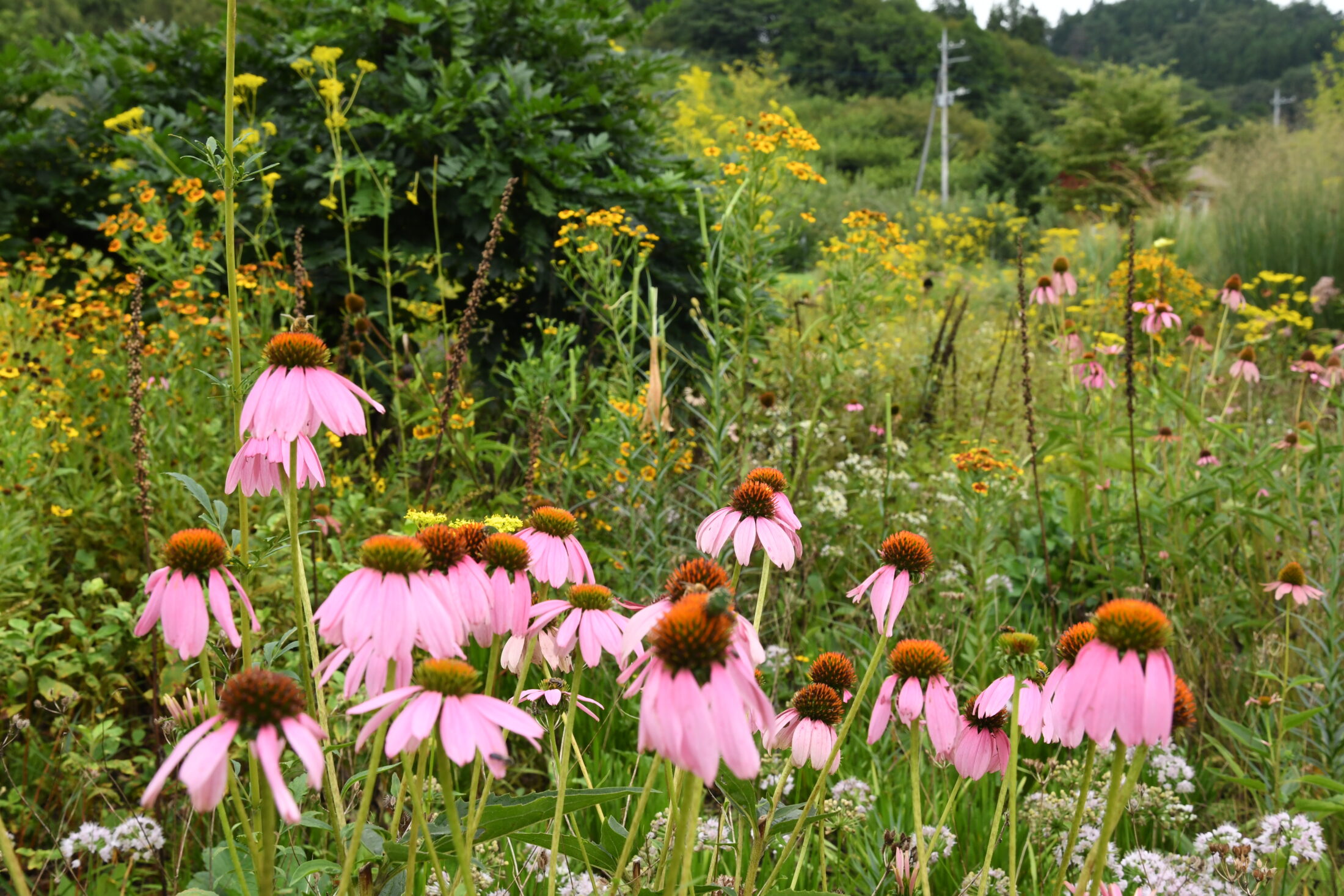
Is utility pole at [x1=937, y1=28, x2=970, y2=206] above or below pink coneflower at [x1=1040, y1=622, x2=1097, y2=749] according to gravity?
above

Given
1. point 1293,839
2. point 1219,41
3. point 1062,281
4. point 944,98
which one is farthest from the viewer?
point 1219,41

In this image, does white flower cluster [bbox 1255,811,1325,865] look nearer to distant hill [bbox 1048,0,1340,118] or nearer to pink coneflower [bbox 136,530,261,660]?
pink coneflower [bbox 136,530,261,660]

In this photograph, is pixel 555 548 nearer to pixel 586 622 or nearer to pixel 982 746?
pixel 586 622

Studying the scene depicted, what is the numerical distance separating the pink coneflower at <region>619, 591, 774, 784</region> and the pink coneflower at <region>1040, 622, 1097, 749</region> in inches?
13.3

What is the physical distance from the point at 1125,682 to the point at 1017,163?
23531 mm

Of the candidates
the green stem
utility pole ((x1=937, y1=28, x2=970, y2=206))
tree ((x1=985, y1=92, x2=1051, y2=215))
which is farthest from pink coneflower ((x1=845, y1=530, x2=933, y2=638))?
utility pole ((x1=937, y1=28, x2=970, y2=206))

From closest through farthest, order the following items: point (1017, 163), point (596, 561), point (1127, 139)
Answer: point (596, 561) < point (1127, 139) < point (1017, 163)

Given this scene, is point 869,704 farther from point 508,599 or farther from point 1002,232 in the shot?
point 1002,232

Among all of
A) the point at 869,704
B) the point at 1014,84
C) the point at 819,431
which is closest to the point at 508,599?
the point at 869,704

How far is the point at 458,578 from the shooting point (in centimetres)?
77

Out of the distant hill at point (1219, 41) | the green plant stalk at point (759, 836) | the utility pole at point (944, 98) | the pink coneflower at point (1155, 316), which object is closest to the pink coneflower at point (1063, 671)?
the green plant stalk at point (759, 836)

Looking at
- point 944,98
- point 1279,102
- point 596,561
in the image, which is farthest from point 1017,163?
point 1279,102

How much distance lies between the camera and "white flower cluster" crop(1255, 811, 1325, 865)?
1.34 m

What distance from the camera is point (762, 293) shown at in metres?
3.70
